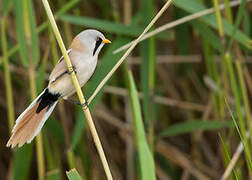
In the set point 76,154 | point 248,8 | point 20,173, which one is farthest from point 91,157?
point 248,8

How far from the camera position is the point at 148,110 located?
1725mm

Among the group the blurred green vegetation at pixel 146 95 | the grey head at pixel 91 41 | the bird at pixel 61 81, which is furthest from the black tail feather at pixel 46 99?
the blurred green vegetation at pixel 146 95

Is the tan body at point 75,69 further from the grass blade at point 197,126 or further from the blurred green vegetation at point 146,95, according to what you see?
the grass blade at point 197,126

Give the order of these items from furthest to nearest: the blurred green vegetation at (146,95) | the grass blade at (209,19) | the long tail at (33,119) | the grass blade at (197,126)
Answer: the grass blade at (197,126) → the blurred green vegetation at (146,95) → the grass blade at (209,19) → the long tail at (33,119)

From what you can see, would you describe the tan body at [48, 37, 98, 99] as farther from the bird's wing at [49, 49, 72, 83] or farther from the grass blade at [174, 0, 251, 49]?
the grass blade at [174, 0, 251, 49]

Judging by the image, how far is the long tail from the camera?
0.97m

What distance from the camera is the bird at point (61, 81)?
3.25 ft

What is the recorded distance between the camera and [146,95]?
170cm

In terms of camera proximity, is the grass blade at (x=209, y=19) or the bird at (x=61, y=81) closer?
the bird at (x=61, y=81)

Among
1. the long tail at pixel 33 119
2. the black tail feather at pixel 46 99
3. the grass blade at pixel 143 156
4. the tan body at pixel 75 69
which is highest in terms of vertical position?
the tan body at pixel 75 69

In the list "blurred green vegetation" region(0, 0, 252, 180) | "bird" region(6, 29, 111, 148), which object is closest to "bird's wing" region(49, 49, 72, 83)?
"bird" region(6, 29, 111, 148)

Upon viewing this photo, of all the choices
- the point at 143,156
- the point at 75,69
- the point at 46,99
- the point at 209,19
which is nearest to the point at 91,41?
the point at 75,69

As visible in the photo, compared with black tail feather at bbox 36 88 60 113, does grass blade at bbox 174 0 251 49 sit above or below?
above

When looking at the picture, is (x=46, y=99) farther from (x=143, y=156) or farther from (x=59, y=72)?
(x=143, y=156)
